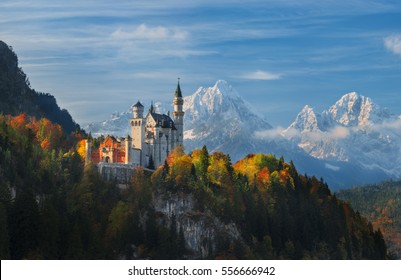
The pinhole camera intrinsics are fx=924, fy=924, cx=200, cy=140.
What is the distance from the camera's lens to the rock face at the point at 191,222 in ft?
639

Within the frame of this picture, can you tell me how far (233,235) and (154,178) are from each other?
2116 centimetres

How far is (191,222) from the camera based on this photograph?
196875mm

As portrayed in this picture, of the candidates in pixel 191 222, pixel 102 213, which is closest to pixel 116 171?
pixel 102 213

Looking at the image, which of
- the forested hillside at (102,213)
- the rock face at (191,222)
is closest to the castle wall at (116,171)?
the forested hillside at (102,213)

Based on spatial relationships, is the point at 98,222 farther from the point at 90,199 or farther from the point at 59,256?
the point at 59,256

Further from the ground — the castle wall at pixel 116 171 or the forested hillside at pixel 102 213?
the castle wall at pixel 116 171

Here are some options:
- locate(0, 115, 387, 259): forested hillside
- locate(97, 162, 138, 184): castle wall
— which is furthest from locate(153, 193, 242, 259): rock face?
locate(97, 162, 138, 184): castle wall

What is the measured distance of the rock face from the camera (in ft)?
639

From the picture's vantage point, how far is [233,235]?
655ft

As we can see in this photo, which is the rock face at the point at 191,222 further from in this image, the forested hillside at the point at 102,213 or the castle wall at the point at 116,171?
the castle wall at the point at 116,171

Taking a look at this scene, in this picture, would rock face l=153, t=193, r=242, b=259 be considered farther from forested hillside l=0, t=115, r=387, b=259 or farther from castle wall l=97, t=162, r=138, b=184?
castle wall l=97, t=162, r=138, b=184

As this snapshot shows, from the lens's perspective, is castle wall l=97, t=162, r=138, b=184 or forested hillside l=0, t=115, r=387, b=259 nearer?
forested hillside l=0, t=115, r=387, b=259
